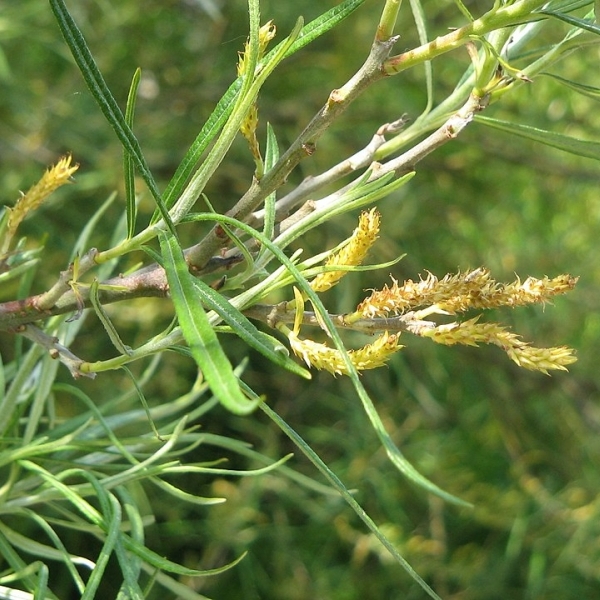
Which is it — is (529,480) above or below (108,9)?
below

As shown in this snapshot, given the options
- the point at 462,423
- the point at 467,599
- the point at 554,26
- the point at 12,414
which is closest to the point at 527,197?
the point at 554,26

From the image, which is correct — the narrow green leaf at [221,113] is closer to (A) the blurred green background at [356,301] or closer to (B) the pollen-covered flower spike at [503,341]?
(B) the pollen-covered flower spike at [503,341]

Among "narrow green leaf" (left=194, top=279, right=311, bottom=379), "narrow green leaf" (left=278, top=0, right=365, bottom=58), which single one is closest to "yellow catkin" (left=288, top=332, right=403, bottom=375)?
"narrow green leaf" (left=194, top=279, right=311, bottom=379)

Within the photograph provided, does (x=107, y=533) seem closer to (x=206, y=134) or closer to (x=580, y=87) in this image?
(x=206, y=134)

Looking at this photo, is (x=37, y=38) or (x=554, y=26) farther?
(x=554, y=26)

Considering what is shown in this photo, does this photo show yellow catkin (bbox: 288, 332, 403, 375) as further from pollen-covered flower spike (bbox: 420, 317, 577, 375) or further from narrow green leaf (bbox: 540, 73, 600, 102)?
narrow green leaf (bbox: 540, 73, 600, 102)

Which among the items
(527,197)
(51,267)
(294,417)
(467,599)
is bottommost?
(467,599)

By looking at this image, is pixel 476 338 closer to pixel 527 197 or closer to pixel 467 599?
pixel 467 599
